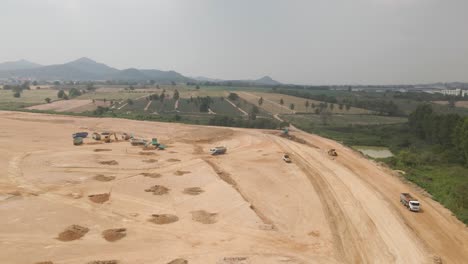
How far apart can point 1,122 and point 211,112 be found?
229 ft

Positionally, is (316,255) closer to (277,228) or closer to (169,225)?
(277,228)

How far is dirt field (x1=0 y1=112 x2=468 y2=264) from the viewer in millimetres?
26188

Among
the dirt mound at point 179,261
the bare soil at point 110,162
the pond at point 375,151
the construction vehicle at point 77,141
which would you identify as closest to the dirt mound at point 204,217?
the dirt mound at point 179,261

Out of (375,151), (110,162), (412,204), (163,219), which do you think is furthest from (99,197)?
(375,151)

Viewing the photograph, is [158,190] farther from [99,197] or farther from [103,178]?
[103,178]

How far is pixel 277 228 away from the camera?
30516mm

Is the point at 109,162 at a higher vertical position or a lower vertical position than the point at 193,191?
higher

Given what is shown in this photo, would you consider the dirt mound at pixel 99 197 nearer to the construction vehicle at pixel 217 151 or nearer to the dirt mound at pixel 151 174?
the dirt mound at pixel 151 174

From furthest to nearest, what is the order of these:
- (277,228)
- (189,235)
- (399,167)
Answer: (399,167) → (277,228) → (189,235)

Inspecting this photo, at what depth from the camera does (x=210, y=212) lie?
3384 centimetres

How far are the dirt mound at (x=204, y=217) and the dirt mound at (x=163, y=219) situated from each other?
1890mm

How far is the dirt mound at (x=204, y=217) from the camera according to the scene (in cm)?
3172

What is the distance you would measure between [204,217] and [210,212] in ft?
4.54

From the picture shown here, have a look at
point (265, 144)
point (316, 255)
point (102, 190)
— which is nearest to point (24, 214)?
point (102, 190)
